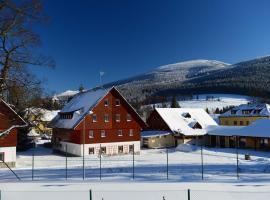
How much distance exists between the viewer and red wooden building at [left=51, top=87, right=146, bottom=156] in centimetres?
5041

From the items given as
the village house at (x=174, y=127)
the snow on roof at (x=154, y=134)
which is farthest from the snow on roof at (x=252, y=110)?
the snow on roof at (x=154, y=134)

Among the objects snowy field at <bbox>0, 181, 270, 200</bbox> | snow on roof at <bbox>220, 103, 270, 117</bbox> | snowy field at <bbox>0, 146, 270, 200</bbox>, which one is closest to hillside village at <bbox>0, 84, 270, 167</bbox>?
snowy field at <bbox>0, 146, 270, 200</bbox>

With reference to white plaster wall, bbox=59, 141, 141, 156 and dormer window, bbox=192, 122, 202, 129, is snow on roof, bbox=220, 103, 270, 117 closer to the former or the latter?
dormer window, bbox=192, 122, 202, 129

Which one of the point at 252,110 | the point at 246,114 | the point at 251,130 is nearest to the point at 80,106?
the point at 251,130

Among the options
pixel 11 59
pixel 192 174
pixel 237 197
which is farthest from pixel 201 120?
pixel 11 59

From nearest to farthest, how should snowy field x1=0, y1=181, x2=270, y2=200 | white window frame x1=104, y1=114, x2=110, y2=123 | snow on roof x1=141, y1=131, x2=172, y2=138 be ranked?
snowy field x1=0, y1=181, x2=270, y2=200
white window frame x1=104, y1=114, x2=110, y2=123
snow on roof x1=141, y1=131, x2=172, y2=138

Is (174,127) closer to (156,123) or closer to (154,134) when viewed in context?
(154,134)

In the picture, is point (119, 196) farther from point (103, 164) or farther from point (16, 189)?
point (103, 164)

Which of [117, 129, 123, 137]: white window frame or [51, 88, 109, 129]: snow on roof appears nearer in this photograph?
[51, 88, 109, 129]: snow on roof

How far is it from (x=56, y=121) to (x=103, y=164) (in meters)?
21.0

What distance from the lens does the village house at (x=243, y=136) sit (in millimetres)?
54719

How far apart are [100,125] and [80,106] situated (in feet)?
16.3

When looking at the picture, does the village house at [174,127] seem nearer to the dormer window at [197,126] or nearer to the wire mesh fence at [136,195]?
the dormer window at [197,126]

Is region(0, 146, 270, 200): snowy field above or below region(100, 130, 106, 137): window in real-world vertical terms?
below
